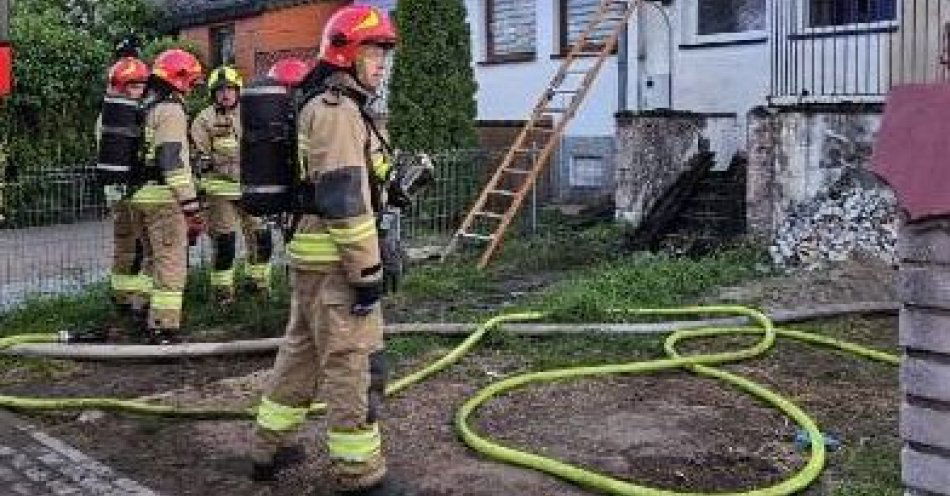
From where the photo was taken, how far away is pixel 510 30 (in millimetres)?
15727

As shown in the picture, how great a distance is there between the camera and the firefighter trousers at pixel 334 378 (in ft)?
15.8

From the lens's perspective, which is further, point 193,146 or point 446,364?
point 193,146

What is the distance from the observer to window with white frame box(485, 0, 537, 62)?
15375mm

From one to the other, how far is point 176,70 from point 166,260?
127 cm

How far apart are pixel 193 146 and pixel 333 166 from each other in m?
4.54

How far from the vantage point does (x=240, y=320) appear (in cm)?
846

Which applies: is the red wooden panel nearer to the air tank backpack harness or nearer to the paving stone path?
the paving stone path

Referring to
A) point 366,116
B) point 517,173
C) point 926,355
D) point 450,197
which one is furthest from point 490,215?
point 926,355

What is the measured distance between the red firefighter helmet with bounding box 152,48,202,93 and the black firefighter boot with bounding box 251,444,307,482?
3.45 m

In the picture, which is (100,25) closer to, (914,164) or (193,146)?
(193,146)

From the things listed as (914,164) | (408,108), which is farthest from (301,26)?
(914,164)

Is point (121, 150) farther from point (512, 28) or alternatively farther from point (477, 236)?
point (512, 28)

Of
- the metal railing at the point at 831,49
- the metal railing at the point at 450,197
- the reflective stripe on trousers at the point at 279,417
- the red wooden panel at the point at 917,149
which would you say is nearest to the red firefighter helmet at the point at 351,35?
the reflective stripe on trousers at the point at 279,417

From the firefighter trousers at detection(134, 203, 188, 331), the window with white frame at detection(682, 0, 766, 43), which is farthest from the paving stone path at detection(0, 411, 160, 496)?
the window with white frame at detection(682, 0, 766, 43)
